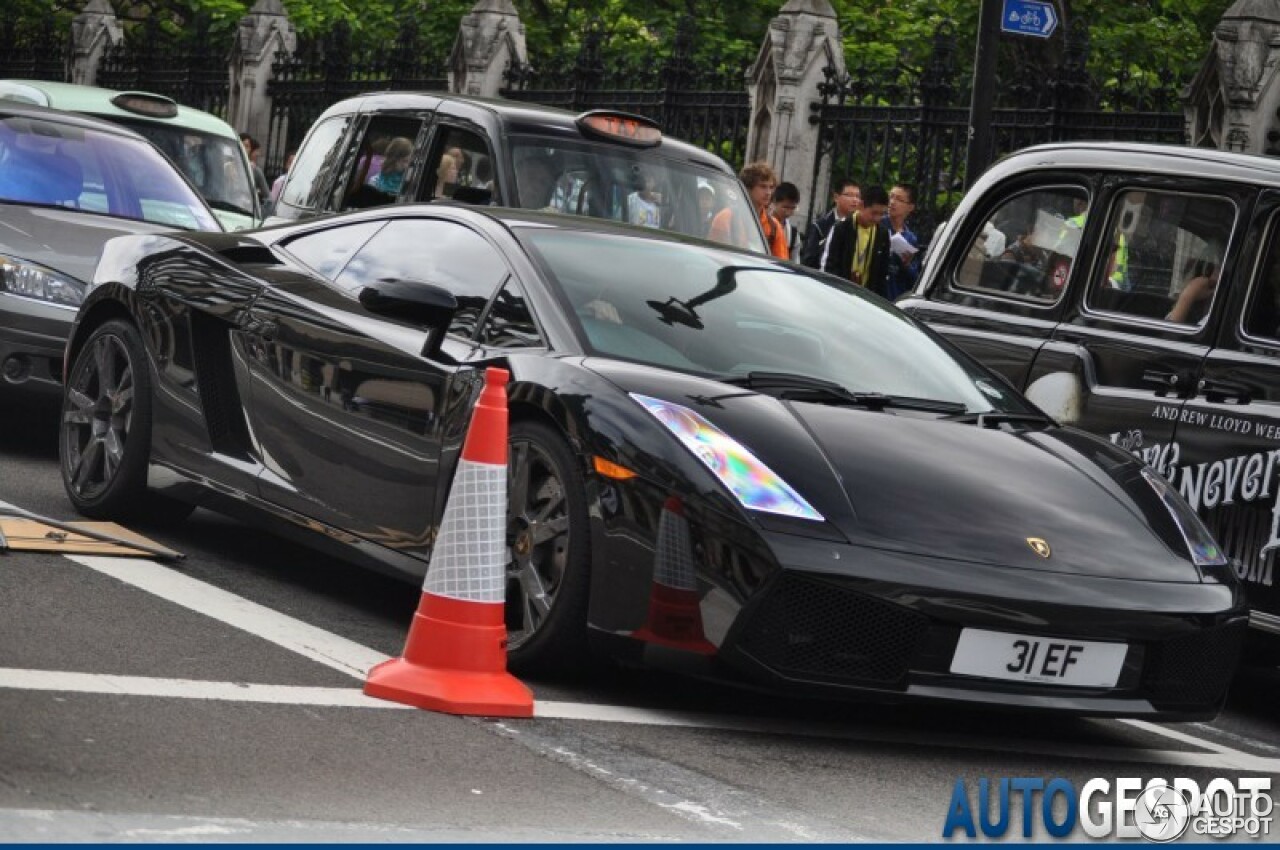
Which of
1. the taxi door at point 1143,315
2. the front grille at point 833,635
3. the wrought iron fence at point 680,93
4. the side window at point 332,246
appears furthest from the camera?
the wrought iron fence at point 680,93

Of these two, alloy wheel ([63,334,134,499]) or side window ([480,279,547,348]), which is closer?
side window ([480,279,547,348])

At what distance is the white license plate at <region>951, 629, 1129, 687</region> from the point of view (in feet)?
20.9

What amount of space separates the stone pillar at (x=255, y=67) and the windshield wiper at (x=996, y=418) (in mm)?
23589

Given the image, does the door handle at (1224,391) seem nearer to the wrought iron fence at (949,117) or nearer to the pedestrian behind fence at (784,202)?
the wrought iron fence at (949,117)

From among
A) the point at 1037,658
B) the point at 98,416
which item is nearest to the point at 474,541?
the point at 1037,658

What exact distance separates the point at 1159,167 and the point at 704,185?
428cm

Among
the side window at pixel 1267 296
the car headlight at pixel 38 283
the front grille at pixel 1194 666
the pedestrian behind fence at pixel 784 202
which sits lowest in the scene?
the front grille at pixel 1194 666

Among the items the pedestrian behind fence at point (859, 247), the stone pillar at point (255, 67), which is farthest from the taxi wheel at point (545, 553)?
the stone pillar at point (255, 67)

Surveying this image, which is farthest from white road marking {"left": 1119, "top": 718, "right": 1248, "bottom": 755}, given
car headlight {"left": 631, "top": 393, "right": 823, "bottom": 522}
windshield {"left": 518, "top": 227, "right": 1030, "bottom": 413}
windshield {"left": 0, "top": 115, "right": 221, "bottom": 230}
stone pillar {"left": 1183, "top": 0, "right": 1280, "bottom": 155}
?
stone pillar {"left": 1183, "top": 0, "right": 1280, "bottom": 155}

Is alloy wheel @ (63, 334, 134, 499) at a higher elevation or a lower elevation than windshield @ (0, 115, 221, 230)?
lower

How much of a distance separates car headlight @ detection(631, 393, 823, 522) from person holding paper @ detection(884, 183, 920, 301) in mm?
9376

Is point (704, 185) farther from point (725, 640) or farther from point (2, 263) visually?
point (725, 640)

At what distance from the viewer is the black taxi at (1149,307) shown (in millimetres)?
7953

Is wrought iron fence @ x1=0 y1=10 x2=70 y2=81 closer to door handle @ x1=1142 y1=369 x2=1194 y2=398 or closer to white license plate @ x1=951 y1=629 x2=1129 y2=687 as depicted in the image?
door handle @ x1=1142 y1=369 x2=1194 y2=398
